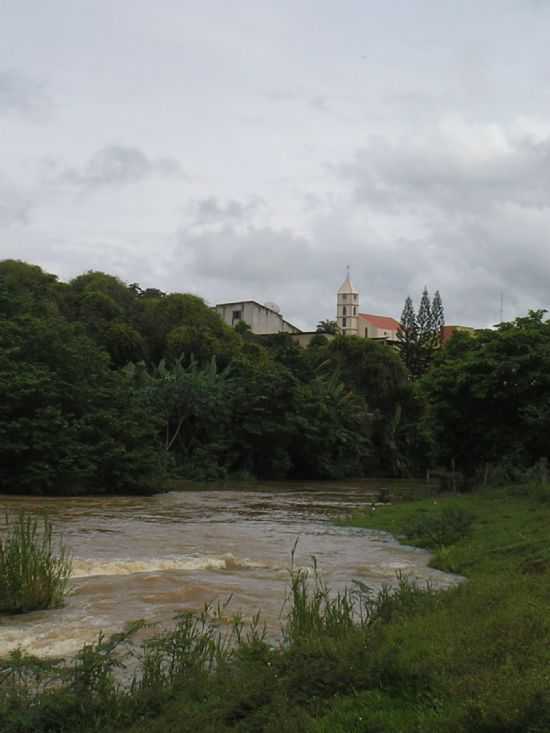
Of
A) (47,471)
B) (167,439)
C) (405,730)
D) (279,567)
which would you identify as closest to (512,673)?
(405,730)

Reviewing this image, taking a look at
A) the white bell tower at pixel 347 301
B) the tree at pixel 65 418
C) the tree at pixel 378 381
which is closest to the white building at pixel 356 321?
the white bell tower at pixel 347 301

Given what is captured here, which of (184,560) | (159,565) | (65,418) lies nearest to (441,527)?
(184,560)

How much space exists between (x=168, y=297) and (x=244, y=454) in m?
17.4

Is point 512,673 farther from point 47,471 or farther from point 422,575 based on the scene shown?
point 47,471

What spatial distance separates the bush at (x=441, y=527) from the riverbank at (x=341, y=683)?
9691mm

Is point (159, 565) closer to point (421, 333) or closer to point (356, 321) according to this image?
point (421, 333)

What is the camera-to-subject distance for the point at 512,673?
16.9 feet

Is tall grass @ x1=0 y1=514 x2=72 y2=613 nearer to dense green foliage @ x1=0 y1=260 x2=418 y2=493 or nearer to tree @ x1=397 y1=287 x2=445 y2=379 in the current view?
dense green foliage @ x1=0 y1=260 x2=418 y2=493

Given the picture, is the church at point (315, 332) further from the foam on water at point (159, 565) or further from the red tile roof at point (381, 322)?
the foam on water at point (159, 565)

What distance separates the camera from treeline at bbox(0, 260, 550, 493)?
29250mm

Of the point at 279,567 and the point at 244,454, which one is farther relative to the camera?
the point at 244,454

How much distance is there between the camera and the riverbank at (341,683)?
489 cm

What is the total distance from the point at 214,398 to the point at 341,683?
37740 mm

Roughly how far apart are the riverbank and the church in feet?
203
